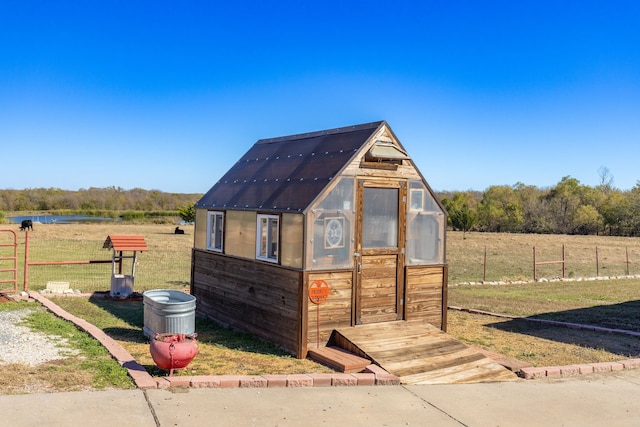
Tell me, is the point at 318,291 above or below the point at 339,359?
above

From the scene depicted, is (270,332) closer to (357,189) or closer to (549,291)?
(357,189)

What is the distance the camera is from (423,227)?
37.4 ft

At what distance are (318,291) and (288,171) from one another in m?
2.99

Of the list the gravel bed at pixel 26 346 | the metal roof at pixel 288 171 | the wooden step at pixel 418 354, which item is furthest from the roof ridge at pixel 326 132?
the gravel bed at pixel 26 346

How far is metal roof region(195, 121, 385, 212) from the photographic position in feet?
34.6

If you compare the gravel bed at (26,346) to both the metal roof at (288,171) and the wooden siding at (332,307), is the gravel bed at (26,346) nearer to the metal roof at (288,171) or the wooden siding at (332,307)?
the wooden siding at (332,307)

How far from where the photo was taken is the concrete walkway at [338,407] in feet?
20.5

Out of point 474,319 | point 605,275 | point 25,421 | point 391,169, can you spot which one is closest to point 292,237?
point 391,169

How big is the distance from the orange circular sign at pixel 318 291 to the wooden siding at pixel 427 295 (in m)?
1.99

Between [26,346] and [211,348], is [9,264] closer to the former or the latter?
[26,346]

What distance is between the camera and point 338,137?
37.9 ft

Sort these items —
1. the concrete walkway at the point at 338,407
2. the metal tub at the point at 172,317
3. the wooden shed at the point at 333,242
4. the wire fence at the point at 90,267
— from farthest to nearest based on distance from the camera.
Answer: the wire fence at the point at 90,267
the wooden shed at the point at 333,242
the metal tub at the point at 172,317
the concrete walkway at the point at 338,407

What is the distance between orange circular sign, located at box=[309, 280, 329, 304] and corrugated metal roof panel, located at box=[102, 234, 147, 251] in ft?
24.3

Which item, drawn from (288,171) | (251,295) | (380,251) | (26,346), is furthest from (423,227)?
(26,346)
